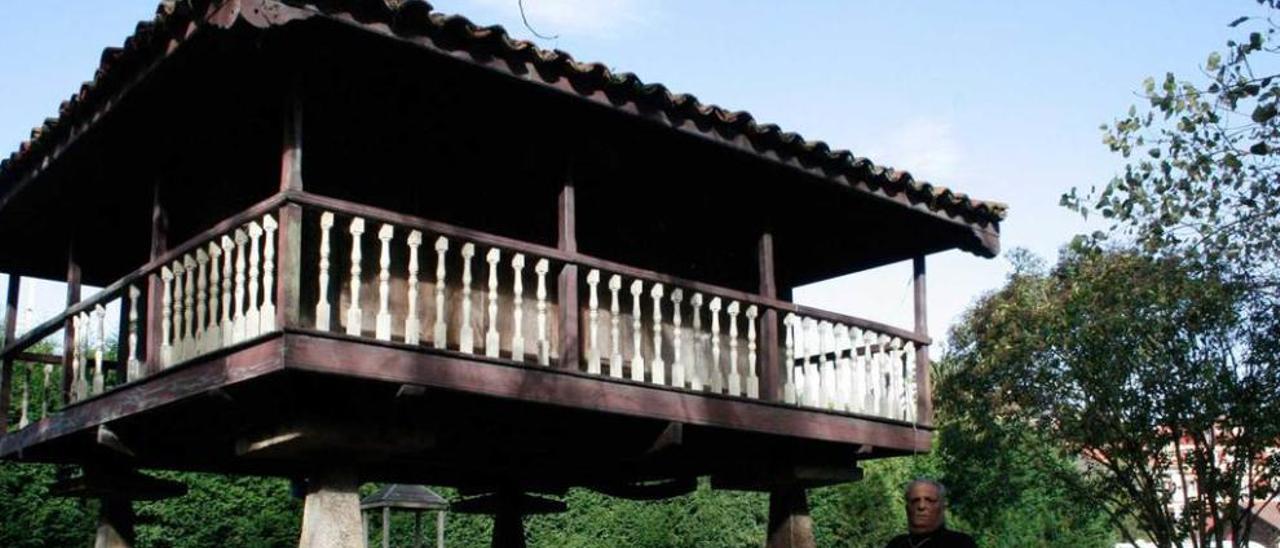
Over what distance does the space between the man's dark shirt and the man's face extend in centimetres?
3

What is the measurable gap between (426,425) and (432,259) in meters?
1.17

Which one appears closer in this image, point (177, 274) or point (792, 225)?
point (177, 274)

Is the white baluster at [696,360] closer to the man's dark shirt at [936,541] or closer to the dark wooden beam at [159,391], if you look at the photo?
the man's dark shirt at [936,541]

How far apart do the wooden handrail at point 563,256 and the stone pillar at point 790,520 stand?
141cm

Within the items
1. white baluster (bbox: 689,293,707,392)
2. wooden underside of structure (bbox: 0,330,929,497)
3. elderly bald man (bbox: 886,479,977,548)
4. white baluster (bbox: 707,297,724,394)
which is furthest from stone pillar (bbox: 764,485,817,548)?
elderly bald man (bbox: 886,479,977,548)

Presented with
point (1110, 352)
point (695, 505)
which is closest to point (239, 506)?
point (695, 505)

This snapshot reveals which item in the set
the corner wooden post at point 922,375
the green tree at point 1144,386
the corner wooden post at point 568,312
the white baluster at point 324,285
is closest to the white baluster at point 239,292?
the white baluster at point 324,285

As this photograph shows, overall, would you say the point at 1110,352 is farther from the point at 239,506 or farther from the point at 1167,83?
→ the point at 239,506

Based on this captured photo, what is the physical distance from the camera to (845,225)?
10492mm

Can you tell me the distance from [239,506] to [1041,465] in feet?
37.9

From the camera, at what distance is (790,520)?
10.2 m

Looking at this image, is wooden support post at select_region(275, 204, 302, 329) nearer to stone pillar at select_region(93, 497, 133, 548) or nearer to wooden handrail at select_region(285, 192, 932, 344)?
wooden handrail at select_region(285, 192, 932, 344)

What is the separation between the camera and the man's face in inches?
235

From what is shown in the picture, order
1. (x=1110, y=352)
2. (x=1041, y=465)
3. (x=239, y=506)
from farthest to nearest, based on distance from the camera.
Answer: (x=1041, y=465) → (x=1110, y=352) → (x=239, y=506)
